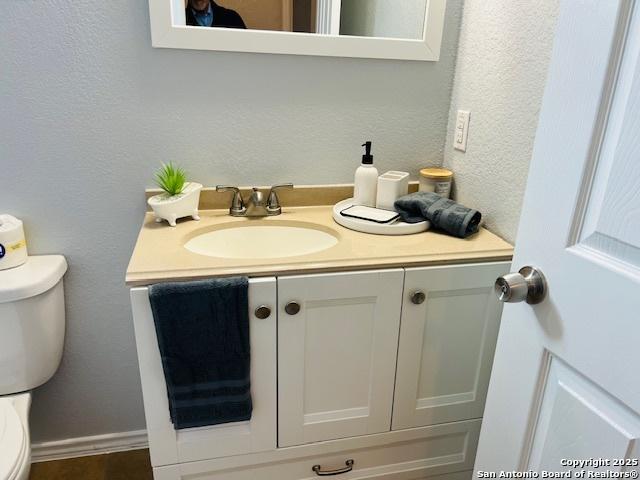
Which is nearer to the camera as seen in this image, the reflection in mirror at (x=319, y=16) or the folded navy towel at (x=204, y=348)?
the folded navy towel at (x=204, y=348)

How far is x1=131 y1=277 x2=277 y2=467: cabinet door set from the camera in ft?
3.45

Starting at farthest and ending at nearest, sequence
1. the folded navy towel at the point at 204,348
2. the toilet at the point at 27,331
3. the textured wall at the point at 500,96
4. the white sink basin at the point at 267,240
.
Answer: the white sink basin at the point at 267,240 → the toilet at the point at 27,331 → the textured wall at the point at 500,96 → the folded navy towel at the point at 204,348

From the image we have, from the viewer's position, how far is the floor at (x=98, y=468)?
4.98ft

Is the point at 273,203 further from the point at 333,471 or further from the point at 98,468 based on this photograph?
the point at 98,468

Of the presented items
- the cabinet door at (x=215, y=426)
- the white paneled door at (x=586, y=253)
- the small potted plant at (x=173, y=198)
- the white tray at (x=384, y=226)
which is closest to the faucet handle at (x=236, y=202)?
the small potted plant at (x=173, y=198)

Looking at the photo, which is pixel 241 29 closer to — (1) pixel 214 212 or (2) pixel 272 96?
(2) pixel 272 96

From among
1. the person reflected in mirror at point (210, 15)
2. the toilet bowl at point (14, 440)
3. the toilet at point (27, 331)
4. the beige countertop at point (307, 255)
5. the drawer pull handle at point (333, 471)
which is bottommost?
the drawer pull handle at point (333, 471)

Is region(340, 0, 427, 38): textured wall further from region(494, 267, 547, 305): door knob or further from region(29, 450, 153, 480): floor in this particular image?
region(29, 450, 153, 480): floor

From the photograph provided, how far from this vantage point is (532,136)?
115 centimetres

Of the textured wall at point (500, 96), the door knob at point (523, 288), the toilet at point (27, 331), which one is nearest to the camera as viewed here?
the door knob at point (523, 288)

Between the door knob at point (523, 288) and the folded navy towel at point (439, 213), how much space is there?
50 cm

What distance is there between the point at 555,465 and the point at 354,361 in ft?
1.72

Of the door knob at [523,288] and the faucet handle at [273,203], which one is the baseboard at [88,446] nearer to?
the faucet handle at [273,203]

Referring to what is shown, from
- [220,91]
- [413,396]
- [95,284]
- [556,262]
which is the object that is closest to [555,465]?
[556,262]
